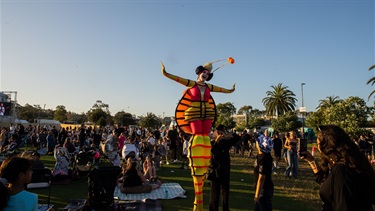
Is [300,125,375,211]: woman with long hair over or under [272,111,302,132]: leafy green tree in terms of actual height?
under

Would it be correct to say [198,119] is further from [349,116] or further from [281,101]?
[281,101]

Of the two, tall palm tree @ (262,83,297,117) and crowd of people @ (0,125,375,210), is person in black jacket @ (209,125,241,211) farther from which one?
tall palm tree @ (262,83,297,117)

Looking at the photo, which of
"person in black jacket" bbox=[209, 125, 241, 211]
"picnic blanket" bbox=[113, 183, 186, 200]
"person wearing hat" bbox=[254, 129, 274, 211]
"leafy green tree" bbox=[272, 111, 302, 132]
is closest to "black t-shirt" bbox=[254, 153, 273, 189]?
"person wearing hat" bbox=[254, 129, 274, 211]

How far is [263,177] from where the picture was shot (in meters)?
5.11

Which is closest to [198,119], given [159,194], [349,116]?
[159,194]

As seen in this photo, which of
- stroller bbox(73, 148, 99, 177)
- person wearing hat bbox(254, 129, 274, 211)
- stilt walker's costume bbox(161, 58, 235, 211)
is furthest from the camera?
stroller bbox(73, 148, 99, 177)

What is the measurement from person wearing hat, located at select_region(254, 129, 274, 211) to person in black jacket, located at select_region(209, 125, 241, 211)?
0.57m

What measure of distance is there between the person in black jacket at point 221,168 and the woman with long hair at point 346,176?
308 centimetres

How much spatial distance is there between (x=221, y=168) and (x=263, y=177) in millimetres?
871

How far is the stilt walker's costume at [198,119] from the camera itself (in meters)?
5.37

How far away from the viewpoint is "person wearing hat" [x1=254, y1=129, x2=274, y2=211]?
16.8ft

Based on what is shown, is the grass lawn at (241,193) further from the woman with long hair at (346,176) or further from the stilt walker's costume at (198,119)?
the woman with long hair at (346,176)

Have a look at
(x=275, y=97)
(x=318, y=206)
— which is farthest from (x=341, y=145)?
(x=275, y=97)

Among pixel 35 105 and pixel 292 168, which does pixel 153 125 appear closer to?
pixel 292 168
